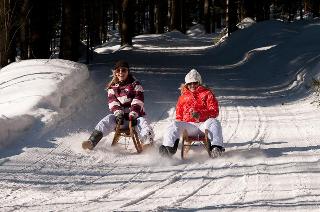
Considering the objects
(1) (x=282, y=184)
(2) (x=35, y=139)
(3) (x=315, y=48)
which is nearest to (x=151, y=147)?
(2) (x=35, y=139)

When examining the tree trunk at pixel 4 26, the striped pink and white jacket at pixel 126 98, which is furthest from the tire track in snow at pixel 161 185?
the tree trunk at pixel 4 26

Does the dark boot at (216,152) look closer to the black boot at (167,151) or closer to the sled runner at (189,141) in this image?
the sled runner at (189,141)

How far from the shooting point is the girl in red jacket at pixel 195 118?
7.32 metres

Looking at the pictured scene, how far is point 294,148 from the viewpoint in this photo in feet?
25.7

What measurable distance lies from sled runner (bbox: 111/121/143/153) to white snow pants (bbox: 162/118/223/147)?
508 mm

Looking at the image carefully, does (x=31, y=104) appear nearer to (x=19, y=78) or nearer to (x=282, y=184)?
(x=19, y=78)

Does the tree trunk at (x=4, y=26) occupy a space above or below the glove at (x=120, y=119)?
above

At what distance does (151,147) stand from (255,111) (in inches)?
155

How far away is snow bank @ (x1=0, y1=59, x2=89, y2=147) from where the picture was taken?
8.22m

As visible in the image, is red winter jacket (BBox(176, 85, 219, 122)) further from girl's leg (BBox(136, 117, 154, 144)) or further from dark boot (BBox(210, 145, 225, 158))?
dark boot (BBox(210, 145, 225, 158))

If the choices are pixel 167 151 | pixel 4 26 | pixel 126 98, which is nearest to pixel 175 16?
pixel 4 26

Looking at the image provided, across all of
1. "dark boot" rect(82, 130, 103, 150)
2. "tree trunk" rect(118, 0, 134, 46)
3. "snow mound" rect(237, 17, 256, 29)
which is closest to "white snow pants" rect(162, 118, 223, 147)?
"dark boot" rect(82, 130, 103, 150)

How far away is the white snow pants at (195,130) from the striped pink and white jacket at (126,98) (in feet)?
2.80

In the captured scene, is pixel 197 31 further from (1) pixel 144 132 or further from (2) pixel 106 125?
(1) pixel 144 132
